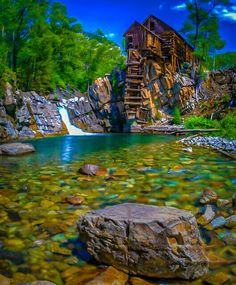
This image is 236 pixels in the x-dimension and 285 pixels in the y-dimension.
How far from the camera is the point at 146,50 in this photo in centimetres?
3347

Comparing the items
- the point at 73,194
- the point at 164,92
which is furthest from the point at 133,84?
the point at 73,194

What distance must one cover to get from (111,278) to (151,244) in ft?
1.70

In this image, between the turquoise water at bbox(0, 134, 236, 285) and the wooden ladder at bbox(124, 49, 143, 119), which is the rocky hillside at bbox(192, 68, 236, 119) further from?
the turquoise water at bbox(0, 134, 236, 285)

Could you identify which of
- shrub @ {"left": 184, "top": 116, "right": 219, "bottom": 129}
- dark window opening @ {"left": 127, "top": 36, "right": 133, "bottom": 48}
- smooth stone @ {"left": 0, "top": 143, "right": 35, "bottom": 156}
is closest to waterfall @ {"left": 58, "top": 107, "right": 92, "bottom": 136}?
shrub @ {"left": 184, "top": 116, "right": 219, "bottom": 129}

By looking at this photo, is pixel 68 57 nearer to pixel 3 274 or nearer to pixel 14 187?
pixel 14 187

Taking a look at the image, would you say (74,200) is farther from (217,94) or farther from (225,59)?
(225,59)

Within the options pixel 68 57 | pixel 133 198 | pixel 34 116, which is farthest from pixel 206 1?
pixel 133 198

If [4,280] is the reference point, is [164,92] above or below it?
above

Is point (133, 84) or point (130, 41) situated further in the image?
point (130, 41)

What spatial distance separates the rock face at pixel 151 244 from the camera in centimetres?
273

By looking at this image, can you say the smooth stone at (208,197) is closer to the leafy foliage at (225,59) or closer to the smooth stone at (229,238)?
the smooth stone at (229,238)

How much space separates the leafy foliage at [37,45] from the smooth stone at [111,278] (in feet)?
72.7

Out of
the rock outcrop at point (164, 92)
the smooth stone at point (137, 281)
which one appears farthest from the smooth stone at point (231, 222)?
the rock outcrop at point (164, 92)

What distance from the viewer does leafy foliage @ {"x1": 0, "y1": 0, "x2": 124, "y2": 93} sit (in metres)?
28.7
